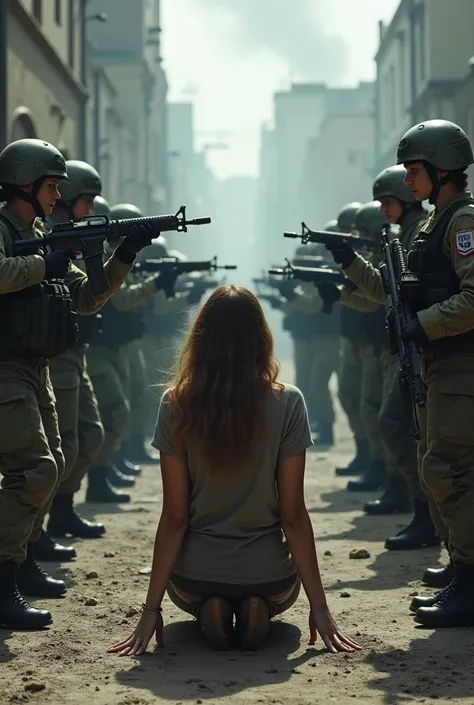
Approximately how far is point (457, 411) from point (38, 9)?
15.2m

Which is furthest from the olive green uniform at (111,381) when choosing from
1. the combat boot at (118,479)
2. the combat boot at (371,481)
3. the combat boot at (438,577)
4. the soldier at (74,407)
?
the combat boot at (438,577)

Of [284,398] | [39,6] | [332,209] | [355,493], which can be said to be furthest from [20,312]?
[332,209]

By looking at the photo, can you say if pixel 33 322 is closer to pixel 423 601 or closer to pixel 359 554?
pixel 423 601

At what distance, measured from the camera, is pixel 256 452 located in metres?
4.95

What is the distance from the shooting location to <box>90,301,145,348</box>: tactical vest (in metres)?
10.2

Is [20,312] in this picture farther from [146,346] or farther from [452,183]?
[146,346]

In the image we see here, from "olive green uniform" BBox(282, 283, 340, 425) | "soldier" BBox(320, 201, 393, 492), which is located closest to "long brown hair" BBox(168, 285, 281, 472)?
"soldier" BBox(320, 201, 393, 492)

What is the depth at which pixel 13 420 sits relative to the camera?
5.58m

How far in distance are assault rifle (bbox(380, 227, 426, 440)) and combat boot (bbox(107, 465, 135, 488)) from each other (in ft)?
19.1

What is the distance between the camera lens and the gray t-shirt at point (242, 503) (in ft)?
16.2

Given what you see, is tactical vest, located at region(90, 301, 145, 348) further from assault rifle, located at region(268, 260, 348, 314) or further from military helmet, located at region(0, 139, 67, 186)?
military helmet, located at region(0, 139, 67, 186)

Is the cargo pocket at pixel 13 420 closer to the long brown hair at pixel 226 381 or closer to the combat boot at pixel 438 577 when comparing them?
the long brown hair at pixel 226 381

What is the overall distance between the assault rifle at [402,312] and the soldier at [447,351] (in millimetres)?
54

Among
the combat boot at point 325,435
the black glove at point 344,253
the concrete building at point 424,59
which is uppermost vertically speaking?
the concrete building at point 424,59
